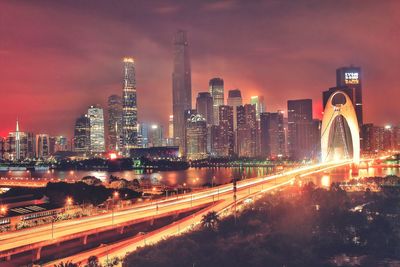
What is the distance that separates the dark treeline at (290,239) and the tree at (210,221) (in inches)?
2.9

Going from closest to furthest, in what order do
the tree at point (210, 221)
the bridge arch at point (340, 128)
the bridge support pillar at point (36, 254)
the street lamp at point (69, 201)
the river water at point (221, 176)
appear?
the bridge support pillar at point (36, 254)
the tree at point (210, 221)
the street lamp at point (69, 201)
the river water at point (221, 176)
the bridge arch at point (340, 128)

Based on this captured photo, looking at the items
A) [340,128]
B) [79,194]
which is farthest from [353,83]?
[79,194]

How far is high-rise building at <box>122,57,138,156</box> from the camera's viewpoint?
375ft

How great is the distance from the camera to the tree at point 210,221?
17.0m

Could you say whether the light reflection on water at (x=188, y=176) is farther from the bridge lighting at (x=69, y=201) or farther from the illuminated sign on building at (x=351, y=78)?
the illuminated sign on building at (x=351, y=78)

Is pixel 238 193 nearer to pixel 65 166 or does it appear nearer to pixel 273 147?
pixel 65 166

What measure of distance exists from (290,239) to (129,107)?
100 meters

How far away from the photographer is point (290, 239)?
16.8 meters

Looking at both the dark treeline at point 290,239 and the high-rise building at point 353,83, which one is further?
the high-rise building at point 353,83

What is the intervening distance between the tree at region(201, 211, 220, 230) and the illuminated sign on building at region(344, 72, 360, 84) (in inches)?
2860

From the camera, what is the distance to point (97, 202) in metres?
26.7

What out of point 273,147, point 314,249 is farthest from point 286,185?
point 273,147

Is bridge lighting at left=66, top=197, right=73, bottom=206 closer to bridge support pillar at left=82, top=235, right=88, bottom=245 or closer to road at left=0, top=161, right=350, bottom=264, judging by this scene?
road at left=0, top=161, right=350, bottom=264

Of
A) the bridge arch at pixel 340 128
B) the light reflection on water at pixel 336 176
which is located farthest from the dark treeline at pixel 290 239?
the bridge arch at pixel 340 128
